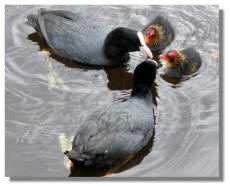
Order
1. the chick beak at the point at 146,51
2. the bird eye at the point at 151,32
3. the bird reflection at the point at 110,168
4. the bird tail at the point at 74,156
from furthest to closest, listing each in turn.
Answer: the bird eye at the point at 151,32 → the chick beak at the point at 146,51 → the bird reflection at the point at 110,168 → the bird tail at the point at 74,156

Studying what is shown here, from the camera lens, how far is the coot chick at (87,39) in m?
6.03

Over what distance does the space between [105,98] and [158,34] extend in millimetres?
1458

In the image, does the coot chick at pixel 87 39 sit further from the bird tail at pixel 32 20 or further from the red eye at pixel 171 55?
the red eye at pixel 171 55

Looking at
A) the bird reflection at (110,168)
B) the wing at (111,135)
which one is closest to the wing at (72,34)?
the wing at (111,135)

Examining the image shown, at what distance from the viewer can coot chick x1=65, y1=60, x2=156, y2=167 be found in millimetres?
4305

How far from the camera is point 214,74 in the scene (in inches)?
231

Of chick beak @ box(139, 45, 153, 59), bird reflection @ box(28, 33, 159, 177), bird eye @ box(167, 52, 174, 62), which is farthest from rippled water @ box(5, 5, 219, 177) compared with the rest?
chick beak @ box(139, 45, 153, 59)

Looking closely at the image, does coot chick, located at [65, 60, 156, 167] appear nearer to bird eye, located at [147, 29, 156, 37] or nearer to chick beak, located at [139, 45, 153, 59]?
chick beak, located at [139, 45, 153, 59]

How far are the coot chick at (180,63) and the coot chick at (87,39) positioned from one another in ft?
1.31

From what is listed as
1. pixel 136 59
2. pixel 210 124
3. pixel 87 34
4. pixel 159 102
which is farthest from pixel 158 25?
pixel 210 124

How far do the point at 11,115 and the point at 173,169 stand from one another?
1.91 meters

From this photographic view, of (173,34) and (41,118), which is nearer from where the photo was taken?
(41,118)

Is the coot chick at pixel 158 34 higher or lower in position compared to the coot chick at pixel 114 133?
higher

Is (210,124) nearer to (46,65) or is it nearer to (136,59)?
(136,59)
